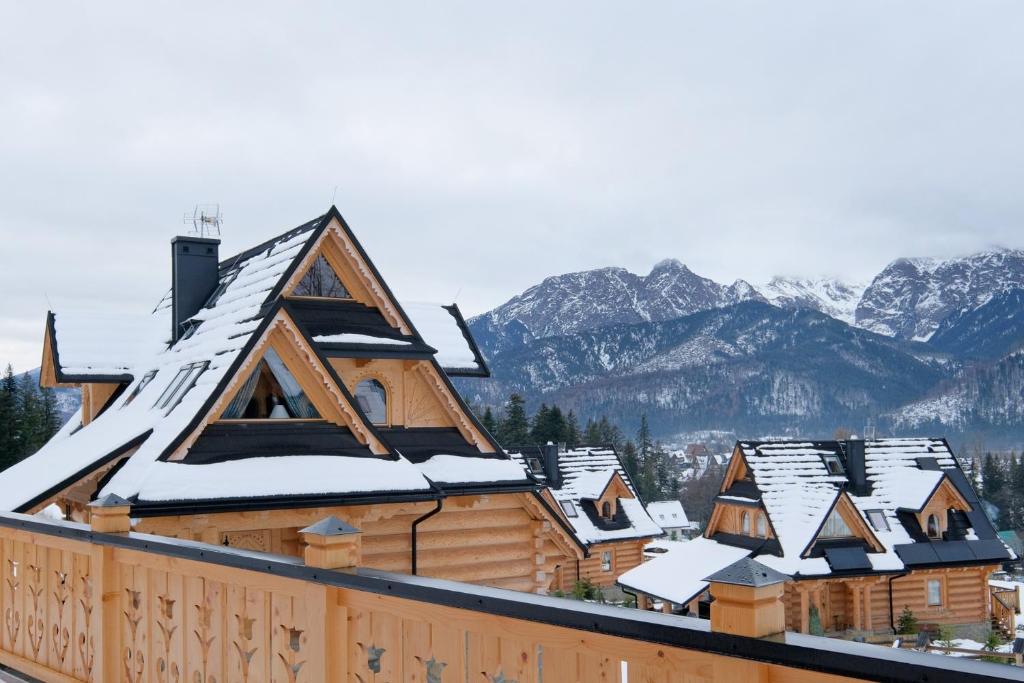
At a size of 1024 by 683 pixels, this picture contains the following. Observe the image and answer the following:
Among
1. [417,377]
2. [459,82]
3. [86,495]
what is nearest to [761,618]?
[86,495]

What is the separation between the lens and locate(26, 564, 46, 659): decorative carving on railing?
19.3 feet

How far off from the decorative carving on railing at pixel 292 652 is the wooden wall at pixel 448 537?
7031mm

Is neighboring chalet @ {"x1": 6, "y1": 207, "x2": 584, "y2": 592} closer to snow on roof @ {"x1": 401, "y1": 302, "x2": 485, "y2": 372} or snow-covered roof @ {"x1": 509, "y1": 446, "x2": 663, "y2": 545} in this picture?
snow on roof @ {"x1": 401, "y1": 302, "x2": 485, "y2": 372}

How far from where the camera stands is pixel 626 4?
20.8 m

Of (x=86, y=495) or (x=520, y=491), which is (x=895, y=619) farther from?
(x=86, y=495)

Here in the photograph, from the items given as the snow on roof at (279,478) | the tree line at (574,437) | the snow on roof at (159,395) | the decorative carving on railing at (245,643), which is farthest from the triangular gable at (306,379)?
the tree line at (574,437)

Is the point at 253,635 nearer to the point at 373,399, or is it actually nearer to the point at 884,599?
the point at 373,399

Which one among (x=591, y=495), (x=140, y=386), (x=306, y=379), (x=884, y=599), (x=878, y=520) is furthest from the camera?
(x=591, y=495)

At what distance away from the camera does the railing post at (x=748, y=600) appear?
2365mm

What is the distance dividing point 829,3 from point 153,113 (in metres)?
15.7

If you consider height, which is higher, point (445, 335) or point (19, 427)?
point (445, 335)

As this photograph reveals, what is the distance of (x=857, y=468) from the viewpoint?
3209cm

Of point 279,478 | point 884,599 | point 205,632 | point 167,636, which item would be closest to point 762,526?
point 884,599

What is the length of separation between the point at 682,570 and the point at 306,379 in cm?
2163
